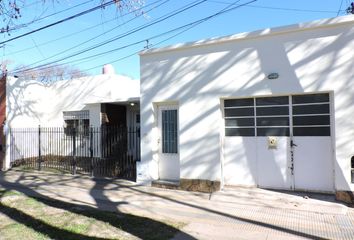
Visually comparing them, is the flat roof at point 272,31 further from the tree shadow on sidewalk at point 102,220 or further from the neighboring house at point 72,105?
the neighboring house at point 72,105

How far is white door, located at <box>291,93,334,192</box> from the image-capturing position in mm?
8688

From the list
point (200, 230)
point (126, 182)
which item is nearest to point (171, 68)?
point (126, 182)

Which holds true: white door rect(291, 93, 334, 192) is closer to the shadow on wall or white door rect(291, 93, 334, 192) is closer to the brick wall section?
the shadow on wall

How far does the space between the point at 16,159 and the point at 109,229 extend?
11.6m

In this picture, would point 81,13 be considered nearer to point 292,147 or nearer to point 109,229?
point 109,229

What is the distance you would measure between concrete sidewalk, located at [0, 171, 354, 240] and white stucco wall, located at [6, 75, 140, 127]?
5.76m

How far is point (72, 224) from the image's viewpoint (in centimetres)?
684

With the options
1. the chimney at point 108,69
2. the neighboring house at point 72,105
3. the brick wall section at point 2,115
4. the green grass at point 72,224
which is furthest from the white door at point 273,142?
the brick wall section at point 2,115

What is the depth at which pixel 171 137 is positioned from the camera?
11.0 m

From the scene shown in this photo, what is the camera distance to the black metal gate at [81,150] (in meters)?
13.3

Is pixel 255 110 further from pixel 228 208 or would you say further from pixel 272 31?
pixel 228 208

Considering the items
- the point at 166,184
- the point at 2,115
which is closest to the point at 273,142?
the point at 166,184

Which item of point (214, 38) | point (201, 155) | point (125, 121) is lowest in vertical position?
point (201, 155)

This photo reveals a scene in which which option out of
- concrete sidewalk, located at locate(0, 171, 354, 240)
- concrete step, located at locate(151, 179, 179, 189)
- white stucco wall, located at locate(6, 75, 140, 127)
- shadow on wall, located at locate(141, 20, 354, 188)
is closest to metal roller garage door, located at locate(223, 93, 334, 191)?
shadow on wall, located at locate(141, 20, 354, 188)
